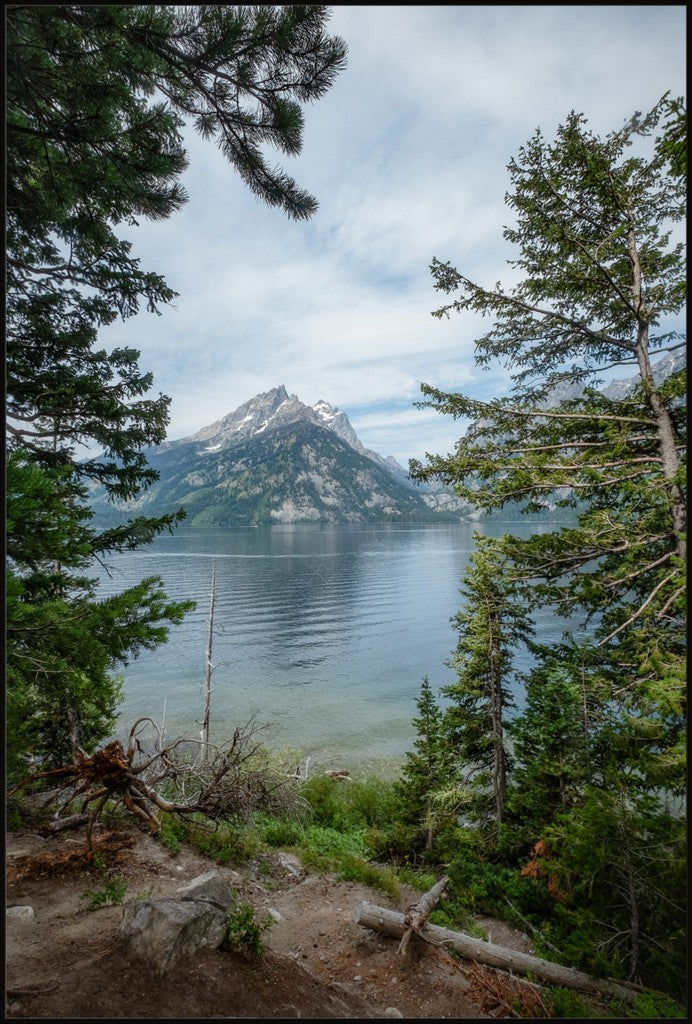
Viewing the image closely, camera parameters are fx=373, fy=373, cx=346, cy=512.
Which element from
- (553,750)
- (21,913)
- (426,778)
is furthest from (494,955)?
(21,913)

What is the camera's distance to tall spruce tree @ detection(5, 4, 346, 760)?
2.81 meters

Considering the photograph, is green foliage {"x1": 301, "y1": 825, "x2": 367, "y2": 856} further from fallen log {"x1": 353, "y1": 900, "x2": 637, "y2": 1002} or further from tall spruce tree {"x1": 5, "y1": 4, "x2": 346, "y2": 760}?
tall spruce tree {"x1": 5, "y1": 4, "x2": 346, "y2": 760}

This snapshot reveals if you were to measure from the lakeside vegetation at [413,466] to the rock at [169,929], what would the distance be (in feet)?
5.33

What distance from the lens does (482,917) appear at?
289 inches

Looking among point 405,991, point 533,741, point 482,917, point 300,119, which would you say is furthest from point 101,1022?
point 533,741

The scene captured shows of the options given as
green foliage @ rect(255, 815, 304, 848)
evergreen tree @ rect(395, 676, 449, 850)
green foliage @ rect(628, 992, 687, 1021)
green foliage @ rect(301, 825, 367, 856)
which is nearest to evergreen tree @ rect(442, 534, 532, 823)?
evergreen tree @ rect(395, 676, 449, 850)

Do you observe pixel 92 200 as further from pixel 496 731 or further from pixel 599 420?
pixel 496 731

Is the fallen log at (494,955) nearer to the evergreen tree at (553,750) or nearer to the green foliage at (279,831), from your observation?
the evergreen tree at (553,750)

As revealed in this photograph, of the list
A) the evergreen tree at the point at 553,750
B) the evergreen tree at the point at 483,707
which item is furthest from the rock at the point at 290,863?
the evergreen tree at the point at 553,750

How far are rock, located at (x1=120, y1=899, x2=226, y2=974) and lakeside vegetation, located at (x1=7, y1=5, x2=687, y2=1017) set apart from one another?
1623 millimetres

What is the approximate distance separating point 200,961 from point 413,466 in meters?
5.81

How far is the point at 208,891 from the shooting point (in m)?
4.11

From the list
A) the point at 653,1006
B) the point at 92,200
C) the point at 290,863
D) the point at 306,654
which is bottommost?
the point at 306,654

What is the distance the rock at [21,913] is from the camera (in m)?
3.79
